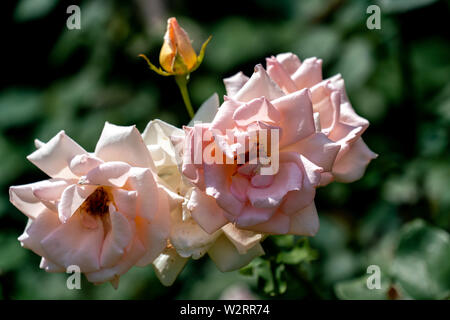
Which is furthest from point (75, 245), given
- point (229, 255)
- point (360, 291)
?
point (360, 291)

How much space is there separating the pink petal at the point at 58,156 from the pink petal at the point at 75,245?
86 millimetres

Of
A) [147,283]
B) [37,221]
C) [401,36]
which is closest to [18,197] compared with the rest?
[37,221]

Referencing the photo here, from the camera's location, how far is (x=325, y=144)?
2.98 feet

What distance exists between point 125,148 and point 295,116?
303 mm

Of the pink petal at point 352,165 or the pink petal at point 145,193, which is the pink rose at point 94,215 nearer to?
the pink petal at point 145,193

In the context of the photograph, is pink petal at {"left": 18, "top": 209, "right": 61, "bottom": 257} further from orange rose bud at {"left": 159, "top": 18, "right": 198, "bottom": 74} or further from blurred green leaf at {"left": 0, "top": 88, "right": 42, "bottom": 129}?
blurred green leaf at {"left": 0, "top": 88, "right": 42, "bottom": 129}

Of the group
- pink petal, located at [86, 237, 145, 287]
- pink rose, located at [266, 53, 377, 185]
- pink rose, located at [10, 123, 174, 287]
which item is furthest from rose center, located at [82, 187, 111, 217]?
pink rose, located at [266, 53, 377, 185]

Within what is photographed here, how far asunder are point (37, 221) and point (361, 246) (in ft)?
4.65

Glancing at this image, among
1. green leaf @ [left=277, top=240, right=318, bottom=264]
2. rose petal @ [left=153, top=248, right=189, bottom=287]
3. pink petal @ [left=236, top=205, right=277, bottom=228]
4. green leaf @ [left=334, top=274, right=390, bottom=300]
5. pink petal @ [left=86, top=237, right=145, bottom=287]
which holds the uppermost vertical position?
pink petal @ [left=236, top=205, right=277, bottom=228]

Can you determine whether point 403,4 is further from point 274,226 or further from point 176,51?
point 274,226

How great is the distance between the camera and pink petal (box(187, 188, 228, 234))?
877 millimetres

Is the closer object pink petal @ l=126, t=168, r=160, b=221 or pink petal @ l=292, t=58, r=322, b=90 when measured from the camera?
pink petal @ l=126, t=168, r=160, b=221

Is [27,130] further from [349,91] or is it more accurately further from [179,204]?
[179,204]

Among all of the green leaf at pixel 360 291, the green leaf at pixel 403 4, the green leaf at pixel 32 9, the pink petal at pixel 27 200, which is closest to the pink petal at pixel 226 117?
the pink petal at pixel 27 200
